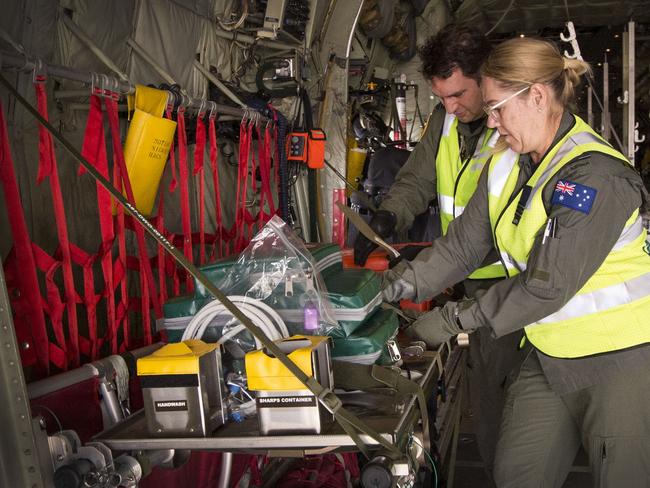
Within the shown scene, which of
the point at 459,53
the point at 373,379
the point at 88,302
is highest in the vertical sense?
the point at 459,53

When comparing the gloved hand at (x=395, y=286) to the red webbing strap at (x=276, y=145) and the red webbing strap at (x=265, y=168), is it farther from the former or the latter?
the red webbing strap at (x=276, y=145)

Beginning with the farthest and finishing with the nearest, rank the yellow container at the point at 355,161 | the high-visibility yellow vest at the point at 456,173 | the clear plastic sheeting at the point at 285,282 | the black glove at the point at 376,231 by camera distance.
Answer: the yellow container at the point at 355,161
the black glove at the point at 376,231
the high-visibility yellow vest at the point at 456,173
the clear plastic sheeting at the point at 285,282

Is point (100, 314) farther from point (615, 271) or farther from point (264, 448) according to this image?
point (615, 271)

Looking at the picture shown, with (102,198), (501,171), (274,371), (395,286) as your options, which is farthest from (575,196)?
(102,198)

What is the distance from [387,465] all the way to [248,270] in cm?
81

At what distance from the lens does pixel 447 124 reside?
10.4ft

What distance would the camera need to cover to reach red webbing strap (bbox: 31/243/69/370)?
7.00ft

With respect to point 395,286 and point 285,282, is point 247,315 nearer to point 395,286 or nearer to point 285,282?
point 285,282

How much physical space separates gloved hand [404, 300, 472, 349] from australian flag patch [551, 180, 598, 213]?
44cm

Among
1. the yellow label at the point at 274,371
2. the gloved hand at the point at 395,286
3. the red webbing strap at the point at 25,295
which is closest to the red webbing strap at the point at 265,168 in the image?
the gloved hand at the point at 395,286

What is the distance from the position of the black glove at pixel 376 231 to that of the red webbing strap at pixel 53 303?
131 centimetres

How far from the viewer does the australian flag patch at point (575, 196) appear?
1.90 m

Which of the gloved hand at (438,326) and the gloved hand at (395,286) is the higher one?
the gloved hand at (395,286)

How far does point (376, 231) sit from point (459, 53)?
824 mm
